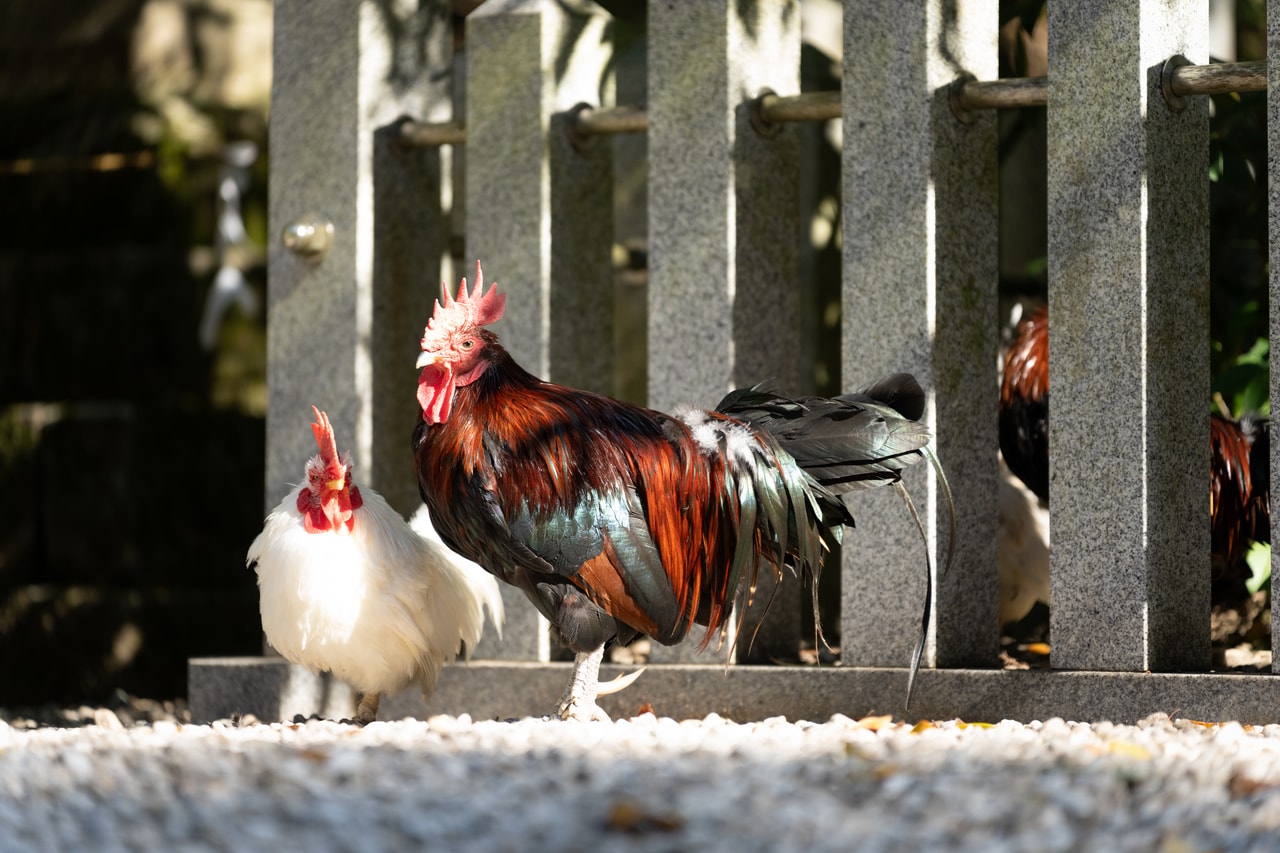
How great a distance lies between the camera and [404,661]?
17.9ft

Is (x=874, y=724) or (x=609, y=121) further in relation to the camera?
(x=609, y=121)

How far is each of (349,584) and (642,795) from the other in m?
2.38

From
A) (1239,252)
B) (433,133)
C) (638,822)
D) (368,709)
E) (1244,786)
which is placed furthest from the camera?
(1239,252)

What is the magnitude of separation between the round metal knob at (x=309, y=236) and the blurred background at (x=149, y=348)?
1.99 m

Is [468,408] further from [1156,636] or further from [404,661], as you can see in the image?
[1156,636]

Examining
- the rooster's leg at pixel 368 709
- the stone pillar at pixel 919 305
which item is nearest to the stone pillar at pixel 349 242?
the rooster's leg at pixel 368 709

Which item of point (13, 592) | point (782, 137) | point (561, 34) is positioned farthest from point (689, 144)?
point (13, 592)

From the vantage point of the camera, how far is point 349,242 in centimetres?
677

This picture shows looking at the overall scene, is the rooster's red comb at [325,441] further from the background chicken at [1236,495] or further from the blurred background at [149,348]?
the blurred background at [149,348]

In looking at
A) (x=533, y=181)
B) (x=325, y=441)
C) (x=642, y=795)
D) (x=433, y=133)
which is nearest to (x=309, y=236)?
(x=433, y=133)

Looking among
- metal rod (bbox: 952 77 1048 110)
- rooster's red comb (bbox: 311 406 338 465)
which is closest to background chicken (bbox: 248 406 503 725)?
rooster's red comb (bbox: 311 406 338 465)

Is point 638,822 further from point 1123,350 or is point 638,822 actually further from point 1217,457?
point 1217,457

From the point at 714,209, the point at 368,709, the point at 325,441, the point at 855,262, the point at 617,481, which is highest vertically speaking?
the point at 714,209

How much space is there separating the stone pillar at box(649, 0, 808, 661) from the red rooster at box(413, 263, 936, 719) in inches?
38.2
